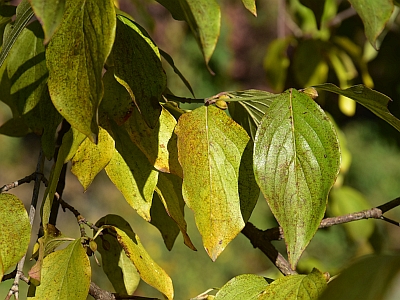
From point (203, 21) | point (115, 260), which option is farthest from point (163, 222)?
point (203, 21)

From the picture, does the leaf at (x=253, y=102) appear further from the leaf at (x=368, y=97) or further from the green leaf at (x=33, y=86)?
the green leaf at (x=33, y=86)

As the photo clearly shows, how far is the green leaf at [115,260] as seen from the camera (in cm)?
58

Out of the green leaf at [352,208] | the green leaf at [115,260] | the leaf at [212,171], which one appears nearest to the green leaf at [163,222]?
the green leaf at [115,260]

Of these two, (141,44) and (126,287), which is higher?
(141,44)

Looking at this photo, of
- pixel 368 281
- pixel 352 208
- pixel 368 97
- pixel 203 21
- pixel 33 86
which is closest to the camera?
pixel 368 281

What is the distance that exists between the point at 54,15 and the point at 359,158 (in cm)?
365

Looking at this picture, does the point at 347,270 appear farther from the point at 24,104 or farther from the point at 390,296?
the point at 24,104

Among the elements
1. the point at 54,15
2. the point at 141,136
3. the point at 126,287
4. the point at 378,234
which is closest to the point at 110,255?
the point at 126,287

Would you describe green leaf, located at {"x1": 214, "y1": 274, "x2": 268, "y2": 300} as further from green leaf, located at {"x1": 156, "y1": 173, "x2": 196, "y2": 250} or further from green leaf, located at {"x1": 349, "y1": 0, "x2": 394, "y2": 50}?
green leaf, located at {"x1": 349, "y1": 0, "x2": 394, "y2": 50}

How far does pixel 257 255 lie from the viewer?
325cm

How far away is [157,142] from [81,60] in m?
0.12

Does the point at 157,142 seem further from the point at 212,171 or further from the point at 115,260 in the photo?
the point at 115,260

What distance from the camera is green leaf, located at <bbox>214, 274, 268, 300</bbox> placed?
1.47ft

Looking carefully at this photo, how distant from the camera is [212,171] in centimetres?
44
